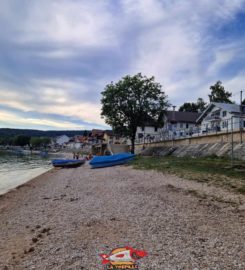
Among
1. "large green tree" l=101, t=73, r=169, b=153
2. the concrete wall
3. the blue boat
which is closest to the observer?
the concrete wall

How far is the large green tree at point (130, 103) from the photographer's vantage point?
40.8 meters

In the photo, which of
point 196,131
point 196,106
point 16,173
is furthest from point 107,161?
point 196,106

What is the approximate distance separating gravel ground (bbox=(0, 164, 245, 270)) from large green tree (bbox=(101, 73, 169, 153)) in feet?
105

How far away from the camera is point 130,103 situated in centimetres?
4103

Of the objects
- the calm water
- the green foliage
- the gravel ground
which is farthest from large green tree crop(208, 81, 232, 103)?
the gravel ground

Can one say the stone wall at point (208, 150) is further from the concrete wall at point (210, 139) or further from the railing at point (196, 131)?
the railing at point (196, 131)

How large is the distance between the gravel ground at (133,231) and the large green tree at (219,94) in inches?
2172

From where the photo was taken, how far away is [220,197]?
872 cm

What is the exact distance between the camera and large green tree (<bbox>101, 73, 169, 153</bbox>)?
40.8 meters

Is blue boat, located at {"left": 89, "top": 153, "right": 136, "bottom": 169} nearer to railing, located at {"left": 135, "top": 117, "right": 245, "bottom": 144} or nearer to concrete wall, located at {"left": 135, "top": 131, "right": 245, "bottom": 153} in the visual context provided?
concrete wall, located at {"left": 135, "top": 131, "right": 245, "bottom": 153}

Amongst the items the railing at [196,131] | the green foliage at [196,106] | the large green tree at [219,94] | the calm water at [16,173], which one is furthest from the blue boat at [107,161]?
the green foliage at [196,106]

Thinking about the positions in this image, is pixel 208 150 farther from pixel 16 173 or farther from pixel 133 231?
pixel 16 173

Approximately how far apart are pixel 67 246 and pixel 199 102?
7944cm

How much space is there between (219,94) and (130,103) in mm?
30597
